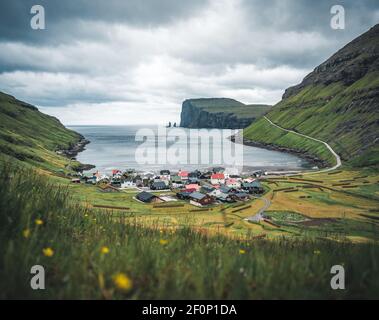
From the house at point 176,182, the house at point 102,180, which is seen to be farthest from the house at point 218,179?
the house at point 102,180

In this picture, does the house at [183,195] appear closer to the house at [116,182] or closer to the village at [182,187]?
the village at [182,187]

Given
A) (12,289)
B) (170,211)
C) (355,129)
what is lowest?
(170,211)

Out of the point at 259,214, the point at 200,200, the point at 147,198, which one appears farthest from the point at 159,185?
the point at 259,214

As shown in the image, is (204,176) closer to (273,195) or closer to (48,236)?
(273,195)

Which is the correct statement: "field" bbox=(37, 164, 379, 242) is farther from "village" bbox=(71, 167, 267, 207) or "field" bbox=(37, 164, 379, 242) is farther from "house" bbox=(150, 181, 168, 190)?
"house" bbox=(150, 181, 168, 190)

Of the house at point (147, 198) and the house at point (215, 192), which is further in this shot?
the house at point (215, 192)

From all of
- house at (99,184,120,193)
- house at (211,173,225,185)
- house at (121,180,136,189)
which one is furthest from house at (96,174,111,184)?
house at (211,173,225,185)

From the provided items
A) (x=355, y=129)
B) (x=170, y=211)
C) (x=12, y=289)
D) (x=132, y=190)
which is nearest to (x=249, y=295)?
(x=12, y=289)

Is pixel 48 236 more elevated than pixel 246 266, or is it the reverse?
pixel 48 236
